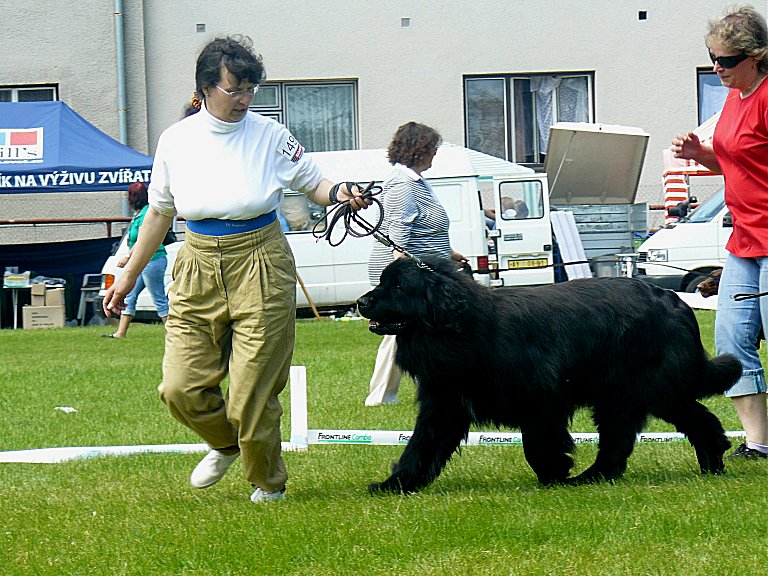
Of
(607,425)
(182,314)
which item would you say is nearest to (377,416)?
(607,425)

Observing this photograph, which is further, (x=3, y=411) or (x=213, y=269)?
(x=3, y=411)

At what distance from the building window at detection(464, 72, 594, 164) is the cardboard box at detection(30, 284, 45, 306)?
871 cm

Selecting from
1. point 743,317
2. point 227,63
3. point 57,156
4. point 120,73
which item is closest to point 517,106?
point 120,73

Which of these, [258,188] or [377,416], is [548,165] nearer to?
[377,416]

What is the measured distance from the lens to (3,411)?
29.9ft

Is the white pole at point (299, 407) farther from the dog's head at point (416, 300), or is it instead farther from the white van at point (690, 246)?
the white van at point (690, 246)

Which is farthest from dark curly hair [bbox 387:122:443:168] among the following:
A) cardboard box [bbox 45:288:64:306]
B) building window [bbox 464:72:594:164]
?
building window [bbox 464:72:594:164]

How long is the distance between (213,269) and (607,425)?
2041 millimetres

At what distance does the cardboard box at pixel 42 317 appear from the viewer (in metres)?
18.5

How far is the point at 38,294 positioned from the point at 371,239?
17.7 feet

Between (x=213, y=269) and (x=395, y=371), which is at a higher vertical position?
(x=213, y=269)

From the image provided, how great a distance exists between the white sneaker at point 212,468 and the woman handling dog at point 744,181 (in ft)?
8.37

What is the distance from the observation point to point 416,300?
5348 mm

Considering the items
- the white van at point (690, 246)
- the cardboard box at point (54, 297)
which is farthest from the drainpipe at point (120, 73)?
the white van at point (690, 246)
